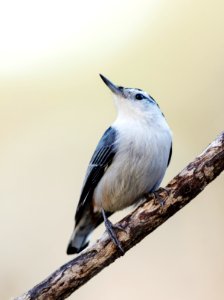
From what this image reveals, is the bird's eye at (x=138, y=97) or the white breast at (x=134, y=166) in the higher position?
the bird's eye at (x=138, y=97)

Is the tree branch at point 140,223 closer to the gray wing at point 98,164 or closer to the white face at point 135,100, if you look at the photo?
the gray wing at point 98,164

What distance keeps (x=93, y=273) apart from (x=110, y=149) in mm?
918

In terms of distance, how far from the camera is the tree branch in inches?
106

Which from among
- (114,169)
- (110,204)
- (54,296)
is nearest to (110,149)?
(114,169)

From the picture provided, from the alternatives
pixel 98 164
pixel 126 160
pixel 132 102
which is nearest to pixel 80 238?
pixel 98 164

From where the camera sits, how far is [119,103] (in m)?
3.68

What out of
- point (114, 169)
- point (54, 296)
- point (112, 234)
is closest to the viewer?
point (54, 296)

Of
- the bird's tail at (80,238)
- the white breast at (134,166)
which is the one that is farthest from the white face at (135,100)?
the bird's tail at (80,238)

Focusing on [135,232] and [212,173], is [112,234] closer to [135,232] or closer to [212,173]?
[135,232]

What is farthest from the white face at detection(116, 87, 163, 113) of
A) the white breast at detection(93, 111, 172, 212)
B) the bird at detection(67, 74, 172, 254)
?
the white breast at detection(93, 111, 172, 212)

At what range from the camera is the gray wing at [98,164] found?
3410mm

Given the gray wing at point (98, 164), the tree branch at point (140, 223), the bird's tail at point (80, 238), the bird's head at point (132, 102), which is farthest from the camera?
the bird's tail at point (80, 238)

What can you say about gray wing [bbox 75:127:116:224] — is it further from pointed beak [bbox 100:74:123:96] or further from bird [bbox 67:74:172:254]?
pointed beak [bbox 100:74:123:96]

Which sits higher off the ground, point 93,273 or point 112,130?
point 112,130
